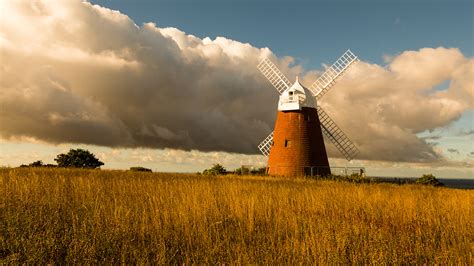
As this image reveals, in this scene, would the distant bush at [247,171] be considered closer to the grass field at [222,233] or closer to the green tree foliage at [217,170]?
the green tree foliage at [217,170]

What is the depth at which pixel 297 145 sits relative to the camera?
28.3 meters

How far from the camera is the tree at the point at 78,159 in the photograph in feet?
131

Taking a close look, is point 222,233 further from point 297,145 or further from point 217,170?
point 217,170

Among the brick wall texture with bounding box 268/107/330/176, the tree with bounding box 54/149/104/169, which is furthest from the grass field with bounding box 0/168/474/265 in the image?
the tree with bounding box 54/149/104/169

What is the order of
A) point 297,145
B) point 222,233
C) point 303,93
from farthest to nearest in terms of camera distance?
point 303,93 → point 297,145 → point 222,233

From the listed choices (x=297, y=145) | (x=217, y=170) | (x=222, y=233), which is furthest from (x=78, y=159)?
→ (x=222, y=233)

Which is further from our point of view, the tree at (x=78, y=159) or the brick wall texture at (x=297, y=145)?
the tree at (x=78, y=159)

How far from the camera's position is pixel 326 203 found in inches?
402

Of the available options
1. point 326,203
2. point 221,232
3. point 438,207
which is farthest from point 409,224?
point 221,232

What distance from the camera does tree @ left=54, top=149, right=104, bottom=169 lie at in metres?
40.0

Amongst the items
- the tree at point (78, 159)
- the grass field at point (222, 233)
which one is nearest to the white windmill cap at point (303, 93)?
the grass field at point (222, 233)

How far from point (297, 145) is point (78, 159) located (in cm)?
2506

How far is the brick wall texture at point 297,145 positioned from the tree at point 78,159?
21921 millimetres

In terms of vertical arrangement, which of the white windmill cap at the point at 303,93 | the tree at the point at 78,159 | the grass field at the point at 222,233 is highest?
the white windmill cap at the point at 303,93
